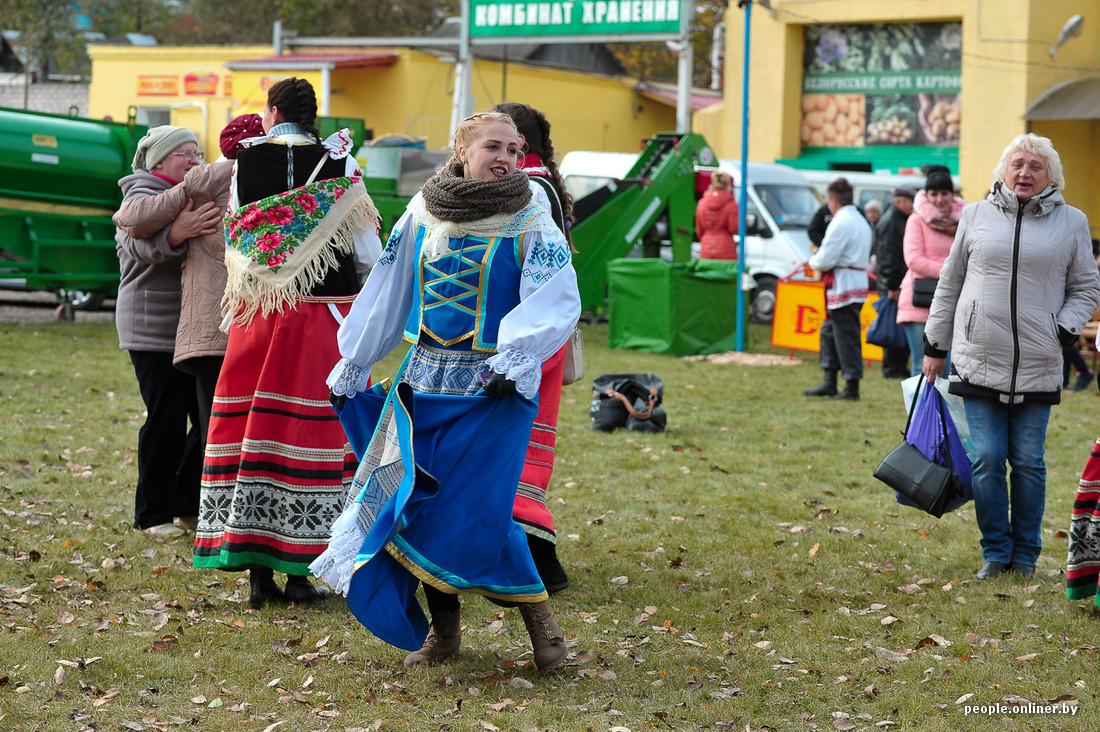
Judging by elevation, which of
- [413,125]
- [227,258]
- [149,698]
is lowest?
[149,698]

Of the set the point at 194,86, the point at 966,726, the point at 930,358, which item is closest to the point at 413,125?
the point at 194,86

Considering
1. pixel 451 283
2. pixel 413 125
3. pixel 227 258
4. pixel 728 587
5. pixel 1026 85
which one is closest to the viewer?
pixel 451 283

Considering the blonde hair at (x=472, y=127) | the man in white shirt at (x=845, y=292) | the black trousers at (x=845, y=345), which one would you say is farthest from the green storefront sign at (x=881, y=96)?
the blonde hair at (x=472, y=127)

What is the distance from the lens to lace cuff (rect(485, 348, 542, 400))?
4.00m

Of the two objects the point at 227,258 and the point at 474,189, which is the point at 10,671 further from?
the point at 474,189

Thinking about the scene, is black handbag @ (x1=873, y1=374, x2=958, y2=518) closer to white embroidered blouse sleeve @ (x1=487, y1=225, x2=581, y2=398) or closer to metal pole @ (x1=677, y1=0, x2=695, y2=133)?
white embroidered blouse sleeve @ (x1=487, y1=225, x2=581, y2=398)

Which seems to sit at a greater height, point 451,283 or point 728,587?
point 451,283

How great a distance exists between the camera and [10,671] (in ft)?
14.1

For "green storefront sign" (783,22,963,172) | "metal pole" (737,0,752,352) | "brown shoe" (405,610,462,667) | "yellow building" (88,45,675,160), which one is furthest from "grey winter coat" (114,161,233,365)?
"yellow building" (88,45,675,160)

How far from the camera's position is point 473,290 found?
13.9 feet

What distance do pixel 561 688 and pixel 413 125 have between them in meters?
25.5

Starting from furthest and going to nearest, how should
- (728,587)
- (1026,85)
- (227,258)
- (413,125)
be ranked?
(413,125), (1026,85), (728,587), (227,258)

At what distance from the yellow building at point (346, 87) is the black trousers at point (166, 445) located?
21.2 meters

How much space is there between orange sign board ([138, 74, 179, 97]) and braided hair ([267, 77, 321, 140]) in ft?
85.5
